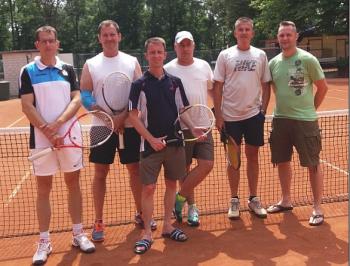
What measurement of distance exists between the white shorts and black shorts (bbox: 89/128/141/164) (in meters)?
0.31

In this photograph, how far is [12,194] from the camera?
686cm

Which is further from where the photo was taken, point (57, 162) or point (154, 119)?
point (154, 119)

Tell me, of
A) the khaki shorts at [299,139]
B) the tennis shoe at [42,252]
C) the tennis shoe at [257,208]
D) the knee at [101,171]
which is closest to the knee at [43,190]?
the tennis shoe at [42,252]

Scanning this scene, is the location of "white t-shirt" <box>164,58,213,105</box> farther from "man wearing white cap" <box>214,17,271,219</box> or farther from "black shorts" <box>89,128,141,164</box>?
"black shorts" <box>89,128,141,164</box>

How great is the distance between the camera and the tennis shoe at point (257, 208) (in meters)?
5.24

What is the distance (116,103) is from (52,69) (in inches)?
27.5

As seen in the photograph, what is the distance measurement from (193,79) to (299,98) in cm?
114

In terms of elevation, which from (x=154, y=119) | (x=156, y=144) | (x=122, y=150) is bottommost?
(x=122, y=150)

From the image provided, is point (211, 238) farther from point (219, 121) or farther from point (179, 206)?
point (219, 121)

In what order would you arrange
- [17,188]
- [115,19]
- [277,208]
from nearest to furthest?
[277,208], [17,188], [115,19]

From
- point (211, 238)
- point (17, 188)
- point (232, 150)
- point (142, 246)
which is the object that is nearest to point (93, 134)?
point (142, 246)

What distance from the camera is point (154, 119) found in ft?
14.4

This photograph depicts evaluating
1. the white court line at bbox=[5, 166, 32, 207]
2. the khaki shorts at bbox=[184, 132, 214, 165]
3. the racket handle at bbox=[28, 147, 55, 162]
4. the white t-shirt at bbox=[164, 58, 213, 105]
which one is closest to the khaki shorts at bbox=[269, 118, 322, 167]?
the khaki shorts at bbox=[184, 132, 214, 165]

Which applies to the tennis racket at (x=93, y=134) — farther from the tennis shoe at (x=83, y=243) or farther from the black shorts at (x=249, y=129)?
the black shorts at (x=249, y=129)
